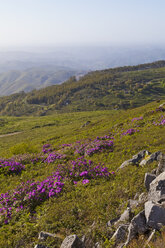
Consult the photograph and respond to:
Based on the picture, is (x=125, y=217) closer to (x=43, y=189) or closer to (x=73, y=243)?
(x=73, y=243)

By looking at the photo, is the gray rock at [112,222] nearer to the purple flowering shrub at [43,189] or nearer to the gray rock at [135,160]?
the purple flowering shrub at [43,189]

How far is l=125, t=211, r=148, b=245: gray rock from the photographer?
22.5ft

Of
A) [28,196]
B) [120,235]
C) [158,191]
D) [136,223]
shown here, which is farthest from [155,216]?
[28,196]

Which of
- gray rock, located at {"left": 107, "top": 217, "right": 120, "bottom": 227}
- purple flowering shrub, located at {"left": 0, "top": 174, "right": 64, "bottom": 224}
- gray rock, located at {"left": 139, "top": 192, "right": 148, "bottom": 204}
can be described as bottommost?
purple flowering shrub, located at {"left": 0, "top": 174, "right": 64, "bottom": 224}

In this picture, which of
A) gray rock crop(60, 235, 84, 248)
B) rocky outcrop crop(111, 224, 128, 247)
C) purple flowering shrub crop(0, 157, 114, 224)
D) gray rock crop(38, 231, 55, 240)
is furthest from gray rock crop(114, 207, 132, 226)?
purple flowering shrub crop(0, 157, 114, 224)

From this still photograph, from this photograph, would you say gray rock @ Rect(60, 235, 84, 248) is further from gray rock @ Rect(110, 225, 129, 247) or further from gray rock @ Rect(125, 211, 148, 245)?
gray rock @ Rect(125, 211, 148, 245)

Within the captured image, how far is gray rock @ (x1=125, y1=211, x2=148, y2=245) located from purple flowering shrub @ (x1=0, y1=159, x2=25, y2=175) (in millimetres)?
14975

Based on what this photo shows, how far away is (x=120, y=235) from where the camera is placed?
7.25m

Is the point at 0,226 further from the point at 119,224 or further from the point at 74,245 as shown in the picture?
the point at 119,224

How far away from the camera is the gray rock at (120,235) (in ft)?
23.5

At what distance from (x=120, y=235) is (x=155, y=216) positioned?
1.59 metres

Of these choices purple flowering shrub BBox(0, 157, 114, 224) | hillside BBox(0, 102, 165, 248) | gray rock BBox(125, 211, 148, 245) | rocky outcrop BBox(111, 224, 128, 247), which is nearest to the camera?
gray rock BBox(125, 211, 148, 245)

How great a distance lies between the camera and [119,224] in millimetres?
7977

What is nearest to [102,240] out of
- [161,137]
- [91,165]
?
[91,165]
